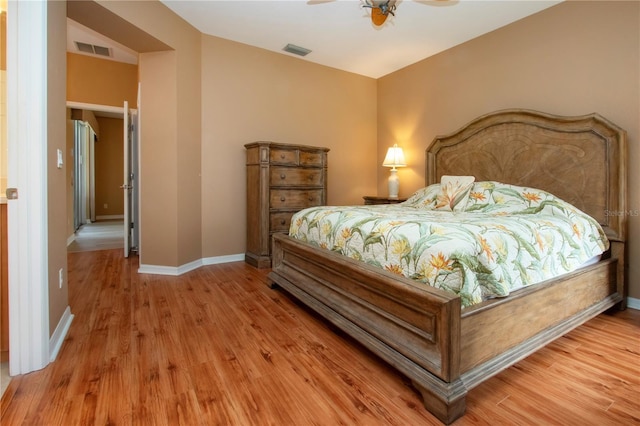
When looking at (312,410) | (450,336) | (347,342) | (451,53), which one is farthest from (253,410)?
(451,53)

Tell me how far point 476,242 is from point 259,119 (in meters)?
3.23

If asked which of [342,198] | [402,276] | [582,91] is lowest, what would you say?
[402,276]

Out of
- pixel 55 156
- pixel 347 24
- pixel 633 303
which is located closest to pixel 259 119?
pixel 347 24

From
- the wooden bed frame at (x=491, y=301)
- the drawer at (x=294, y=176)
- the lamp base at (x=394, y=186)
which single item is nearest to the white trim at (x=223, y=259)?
the drawer at (x=294, y=176)

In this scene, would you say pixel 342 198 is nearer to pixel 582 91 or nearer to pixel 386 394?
pixel 582 91

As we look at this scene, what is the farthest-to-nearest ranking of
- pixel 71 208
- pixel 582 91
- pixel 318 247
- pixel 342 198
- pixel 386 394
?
pixel 71 208 < pixel 342 198 < pixel 582 91 < pixel 318 247 < pixel 386 394

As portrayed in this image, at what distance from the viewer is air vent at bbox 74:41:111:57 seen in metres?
4.11

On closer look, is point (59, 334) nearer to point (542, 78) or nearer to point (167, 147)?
point (167, 147)

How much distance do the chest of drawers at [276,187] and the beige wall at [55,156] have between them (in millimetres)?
1817

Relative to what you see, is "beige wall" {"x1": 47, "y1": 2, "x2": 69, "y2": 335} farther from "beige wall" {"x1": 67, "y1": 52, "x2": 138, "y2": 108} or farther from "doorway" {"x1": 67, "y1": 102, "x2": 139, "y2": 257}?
"beige wall" {"x1": 67, "y1": 52, "x2": 138, "y2": 108}

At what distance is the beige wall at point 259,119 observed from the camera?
3.73 metres

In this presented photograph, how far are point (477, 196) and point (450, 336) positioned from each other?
6.25 feet

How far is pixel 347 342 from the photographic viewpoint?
6.28ft

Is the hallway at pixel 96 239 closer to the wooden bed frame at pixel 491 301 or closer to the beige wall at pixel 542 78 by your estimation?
the wooden bed frame at pixel 491 301
